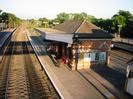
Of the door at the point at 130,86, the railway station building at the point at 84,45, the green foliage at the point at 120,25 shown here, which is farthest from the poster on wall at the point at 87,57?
the green foliage at the point at 120,25

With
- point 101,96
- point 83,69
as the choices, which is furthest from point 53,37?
point 101,96

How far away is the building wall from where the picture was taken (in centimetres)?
2775

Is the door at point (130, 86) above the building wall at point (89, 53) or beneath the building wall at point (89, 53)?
beneath

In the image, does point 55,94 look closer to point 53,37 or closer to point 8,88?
point 8,88

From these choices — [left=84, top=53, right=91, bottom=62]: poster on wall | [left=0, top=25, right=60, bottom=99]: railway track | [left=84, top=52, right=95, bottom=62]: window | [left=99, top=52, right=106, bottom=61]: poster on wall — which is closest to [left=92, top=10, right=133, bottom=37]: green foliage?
[left=99, top=52, right=106, bottom=61]: poster on wall

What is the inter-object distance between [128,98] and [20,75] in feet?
41.4

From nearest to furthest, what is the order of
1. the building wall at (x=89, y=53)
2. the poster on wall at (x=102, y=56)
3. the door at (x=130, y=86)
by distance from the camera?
the door at (x=130, y=86) → the building wall at (x=89, y=53) → the poster on wall at (x=102, y=56)

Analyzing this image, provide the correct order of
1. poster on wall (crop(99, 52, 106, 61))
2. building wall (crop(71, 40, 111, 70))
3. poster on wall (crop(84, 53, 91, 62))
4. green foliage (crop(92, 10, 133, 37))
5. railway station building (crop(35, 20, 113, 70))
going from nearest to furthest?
railway station building (crop(35, 20, 113, 70))
building wall (crop(71, 40, 111, 70))
poster on wall (crop(84, 53, 91, 62))
poster on wall (crop(99, 52, 106, 61))
green foliage (crop(92, 10, 133, 37))

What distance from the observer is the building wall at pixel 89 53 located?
27.8 meters

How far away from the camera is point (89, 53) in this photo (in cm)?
2850

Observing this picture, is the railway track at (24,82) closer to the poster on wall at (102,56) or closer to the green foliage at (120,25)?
the poster on wall at (102,56)

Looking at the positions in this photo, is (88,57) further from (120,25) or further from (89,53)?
(120,25)

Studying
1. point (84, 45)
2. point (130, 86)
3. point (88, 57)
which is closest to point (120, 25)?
point (88, 57)

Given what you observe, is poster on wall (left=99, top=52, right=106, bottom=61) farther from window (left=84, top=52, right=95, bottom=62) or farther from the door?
the door
